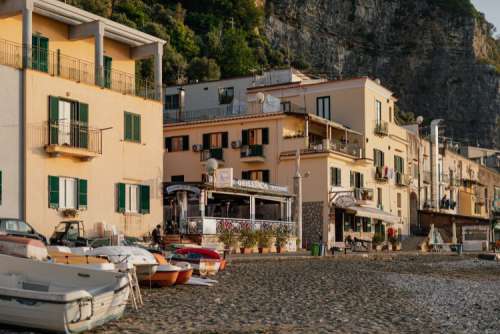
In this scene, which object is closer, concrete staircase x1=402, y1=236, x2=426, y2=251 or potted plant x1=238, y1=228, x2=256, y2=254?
potted plant x1=238, y1=228, x2=256, y2=254

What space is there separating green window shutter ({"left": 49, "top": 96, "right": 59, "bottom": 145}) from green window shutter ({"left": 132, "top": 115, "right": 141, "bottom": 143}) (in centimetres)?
525

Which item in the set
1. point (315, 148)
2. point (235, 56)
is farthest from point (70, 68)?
point (235, 56)

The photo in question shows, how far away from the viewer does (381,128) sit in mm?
61750

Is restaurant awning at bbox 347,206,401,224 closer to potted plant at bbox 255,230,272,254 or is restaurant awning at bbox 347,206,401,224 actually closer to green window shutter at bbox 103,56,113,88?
potted plant at bbox 255,230,272,254

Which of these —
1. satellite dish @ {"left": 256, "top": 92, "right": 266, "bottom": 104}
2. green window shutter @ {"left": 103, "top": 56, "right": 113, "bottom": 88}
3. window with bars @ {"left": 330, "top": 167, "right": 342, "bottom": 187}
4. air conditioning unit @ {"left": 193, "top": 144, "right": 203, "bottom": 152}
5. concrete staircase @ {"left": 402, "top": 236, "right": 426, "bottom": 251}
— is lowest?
concrete staircase @ {"left": 402, "top": 236, "right": 426, "bottom": 251}

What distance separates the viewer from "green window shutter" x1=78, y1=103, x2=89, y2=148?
114ft

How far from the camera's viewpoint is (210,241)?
40.8 m

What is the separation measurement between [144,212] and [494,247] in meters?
34.6

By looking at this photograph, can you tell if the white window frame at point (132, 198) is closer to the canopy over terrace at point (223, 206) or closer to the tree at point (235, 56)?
the canopy over terrace at point (223, 206)

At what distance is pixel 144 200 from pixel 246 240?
23.3 ft

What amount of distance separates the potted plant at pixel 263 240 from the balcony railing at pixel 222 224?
0.49 meters

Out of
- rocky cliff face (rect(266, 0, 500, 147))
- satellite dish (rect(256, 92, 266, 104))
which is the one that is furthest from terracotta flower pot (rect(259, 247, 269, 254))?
rocky cliff face (rect(266, 0, 500, 147))

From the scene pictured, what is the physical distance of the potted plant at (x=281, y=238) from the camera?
46031 millimetres

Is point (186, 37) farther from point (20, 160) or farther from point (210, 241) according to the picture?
point (20, 160)
